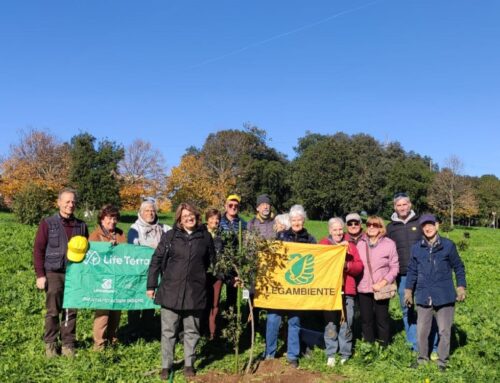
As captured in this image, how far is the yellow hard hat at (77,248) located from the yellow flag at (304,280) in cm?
251

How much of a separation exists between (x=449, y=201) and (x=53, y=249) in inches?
2603

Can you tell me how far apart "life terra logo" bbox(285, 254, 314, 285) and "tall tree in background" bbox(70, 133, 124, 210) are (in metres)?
30.0

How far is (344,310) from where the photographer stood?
22.6ft

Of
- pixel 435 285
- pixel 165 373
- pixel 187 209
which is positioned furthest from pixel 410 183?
pixel 165 373

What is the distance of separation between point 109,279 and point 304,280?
2860 mm

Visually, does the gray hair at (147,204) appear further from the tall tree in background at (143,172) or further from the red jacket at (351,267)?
the tall tree in background at (143,172)

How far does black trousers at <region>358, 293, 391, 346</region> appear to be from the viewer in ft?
22.7

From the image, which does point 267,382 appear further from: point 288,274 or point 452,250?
point 452,250

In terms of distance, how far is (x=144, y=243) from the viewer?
23.1 feet

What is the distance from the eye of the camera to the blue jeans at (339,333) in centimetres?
668

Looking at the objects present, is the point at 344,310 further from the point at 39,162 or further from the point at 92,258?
the point at 39,162

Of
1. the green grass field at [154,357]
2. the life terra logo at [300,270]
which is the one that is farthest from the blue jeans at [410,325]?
the life terra logo at [300,270]

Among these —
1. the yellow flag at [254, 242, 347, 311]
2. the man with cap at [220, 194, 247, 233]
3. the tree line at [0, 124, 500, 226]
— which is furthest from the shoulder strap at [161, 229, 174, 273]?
the tree line at [0, 124, 500, 226]

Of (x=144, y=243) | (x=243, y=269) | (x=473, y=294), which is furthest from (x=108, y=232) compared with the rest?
(x=473, y=294)
